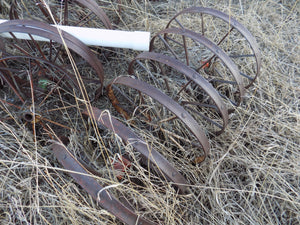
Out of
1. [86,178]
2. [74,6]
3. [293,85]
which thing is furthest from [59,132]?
[293,85]

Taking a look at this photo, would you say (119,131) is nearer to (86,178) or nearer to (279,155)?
(86,178)

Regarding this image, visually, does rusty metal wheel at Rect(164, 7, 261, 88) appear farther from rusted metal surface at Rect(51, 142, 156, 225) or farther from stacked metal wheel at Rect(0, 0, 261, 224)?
rusted metal surface at Rect(51, 142, 156, 225)

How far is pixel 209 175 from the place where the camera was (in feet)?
5.75

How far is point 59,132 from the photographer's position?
1937mm

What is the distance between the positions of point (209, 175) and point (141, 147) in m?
0.58

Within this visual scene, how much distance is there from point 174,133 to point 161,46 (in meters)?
0.85

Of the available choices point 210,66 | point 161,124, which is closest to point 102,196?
point 161,124

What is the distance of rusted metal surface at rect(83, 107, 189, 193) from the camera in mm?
1406

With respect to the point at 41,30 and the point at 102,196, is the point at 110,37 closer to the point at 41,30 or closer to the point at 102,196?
the point at 41,30

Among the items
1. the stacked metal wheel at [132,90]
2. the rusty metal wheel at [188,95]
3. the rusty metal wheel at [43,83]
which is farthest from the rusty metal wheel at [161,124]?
the rusty metal wheel at [43,83]

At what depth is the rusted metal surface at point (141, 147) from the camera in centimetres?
141

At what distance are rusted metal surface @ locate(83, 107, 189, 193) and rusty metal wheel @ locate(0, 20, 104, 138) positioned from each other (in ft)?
0.83

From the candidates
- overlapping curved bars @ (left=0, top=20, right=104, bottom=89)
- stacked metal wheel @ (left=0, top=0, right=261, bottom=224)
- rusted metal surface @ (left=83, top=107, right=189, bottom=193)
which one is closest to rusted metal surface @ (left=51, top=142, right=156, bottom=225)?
stacked metal wheel @ (left=0, top=0, right=261, bottom=224)

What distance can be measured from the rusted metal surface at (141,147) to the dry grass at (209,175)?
7 cm
